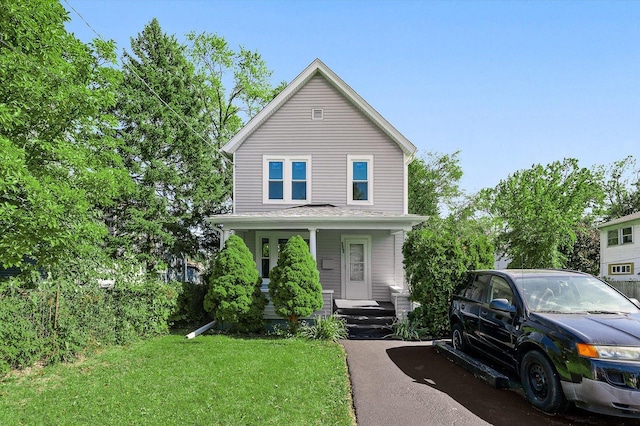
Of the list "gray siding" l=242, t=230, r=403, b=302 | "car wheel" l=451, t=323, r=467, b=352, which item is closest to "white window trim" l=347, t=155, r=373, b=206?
"gray siding" l=242, t=230, r=403, b=302

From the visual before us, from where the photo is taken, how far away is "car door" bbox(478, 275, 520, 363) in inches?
217

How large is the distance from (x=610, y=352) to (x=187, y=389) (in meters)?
5.24

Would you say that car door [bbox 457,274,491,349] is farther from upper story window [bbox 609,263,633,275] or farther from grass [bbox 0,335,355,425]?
upper story window [bbox 609,263,633,275]

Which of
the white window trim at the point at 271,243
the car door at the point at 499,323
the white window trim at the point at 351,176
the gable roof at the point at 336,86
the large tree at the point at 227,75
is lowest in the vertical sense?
the car door at the point at 499,323

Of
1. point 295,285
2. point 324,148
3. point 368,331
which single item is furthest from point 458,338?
point 324,148

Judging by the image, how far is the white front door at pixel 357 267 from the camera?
1344 centimetres

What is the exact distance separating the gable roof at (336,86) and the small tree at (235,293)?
474 centimetres

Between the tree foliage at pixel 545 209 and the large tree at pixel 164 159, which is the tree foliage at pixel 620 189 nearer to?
the tree foliage at pixel 545 209

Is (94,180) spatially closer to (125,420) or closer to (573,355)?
(125,420)

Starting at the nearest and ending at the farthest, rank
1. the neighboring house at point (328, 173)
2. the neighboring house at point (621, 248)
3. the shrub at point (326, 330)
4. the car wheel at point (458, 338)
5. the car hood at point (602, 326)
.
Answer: the car hood at point (602, 326) < the car wheel at point (458, 338) < the shrub at point (326, 330) < the neighboring house at point (328, 173) < the neighboring house at point (621, 248)

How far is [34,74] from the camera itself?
7645mm

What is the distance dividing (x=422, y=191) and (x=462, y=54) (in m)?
21.7

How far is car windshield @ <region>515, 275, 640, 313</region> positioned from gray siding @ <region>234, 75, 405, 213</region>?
7883 millimetres

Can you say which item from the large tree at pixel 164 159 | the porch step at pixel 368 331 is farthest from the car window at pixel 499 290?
the large tree at pixel 164 159
